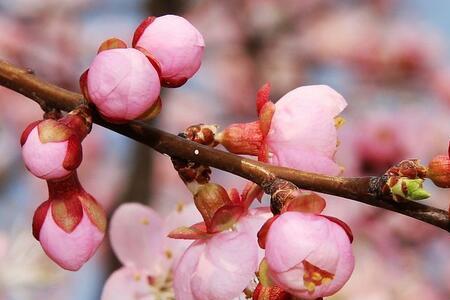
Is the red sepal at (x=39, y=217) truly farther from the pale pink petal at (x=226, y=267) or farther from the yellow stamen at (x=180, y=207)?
the yellow stamen at (x=180, y=207)

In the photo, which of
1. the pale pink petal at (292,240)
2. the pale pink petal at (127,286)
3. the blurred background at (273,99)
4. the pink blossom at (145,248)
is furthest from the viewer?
the blurred background at (273,99)

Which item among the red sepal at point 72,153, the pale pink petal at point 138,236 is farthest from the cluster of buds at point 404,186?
the pale pink petal at point 138,236

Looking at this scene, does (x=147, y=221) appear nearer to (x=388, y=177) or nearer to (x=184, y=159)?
(x=184, y=159)

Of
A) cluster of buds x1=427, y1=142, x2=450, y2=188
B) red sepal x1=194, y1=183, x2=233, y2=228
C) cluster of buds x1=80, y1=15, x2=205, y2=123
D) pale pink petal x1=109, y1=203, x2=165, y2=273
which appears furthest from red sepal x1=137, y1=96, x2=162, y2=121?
pale pink petal x1=109, y1=203, x2=165, y2=273

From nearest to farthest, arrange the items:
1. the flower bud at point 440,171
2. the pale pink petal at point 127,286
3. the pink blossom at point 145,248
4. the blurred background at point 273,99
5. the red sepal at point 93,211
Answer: the flower bud at point 440,171
the red sepal at point 93,211
the pale pink petal at point 127,286
the pink blossom at point 145,248
the blurred background at point 273,99

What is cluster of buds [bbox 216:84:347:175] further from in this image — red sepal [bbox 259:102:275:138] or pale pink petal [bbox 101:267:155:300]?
pale pink petal [bbox 101:267:155:300]

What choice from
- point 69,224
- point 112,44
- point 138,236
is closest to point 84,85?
point 112,44
